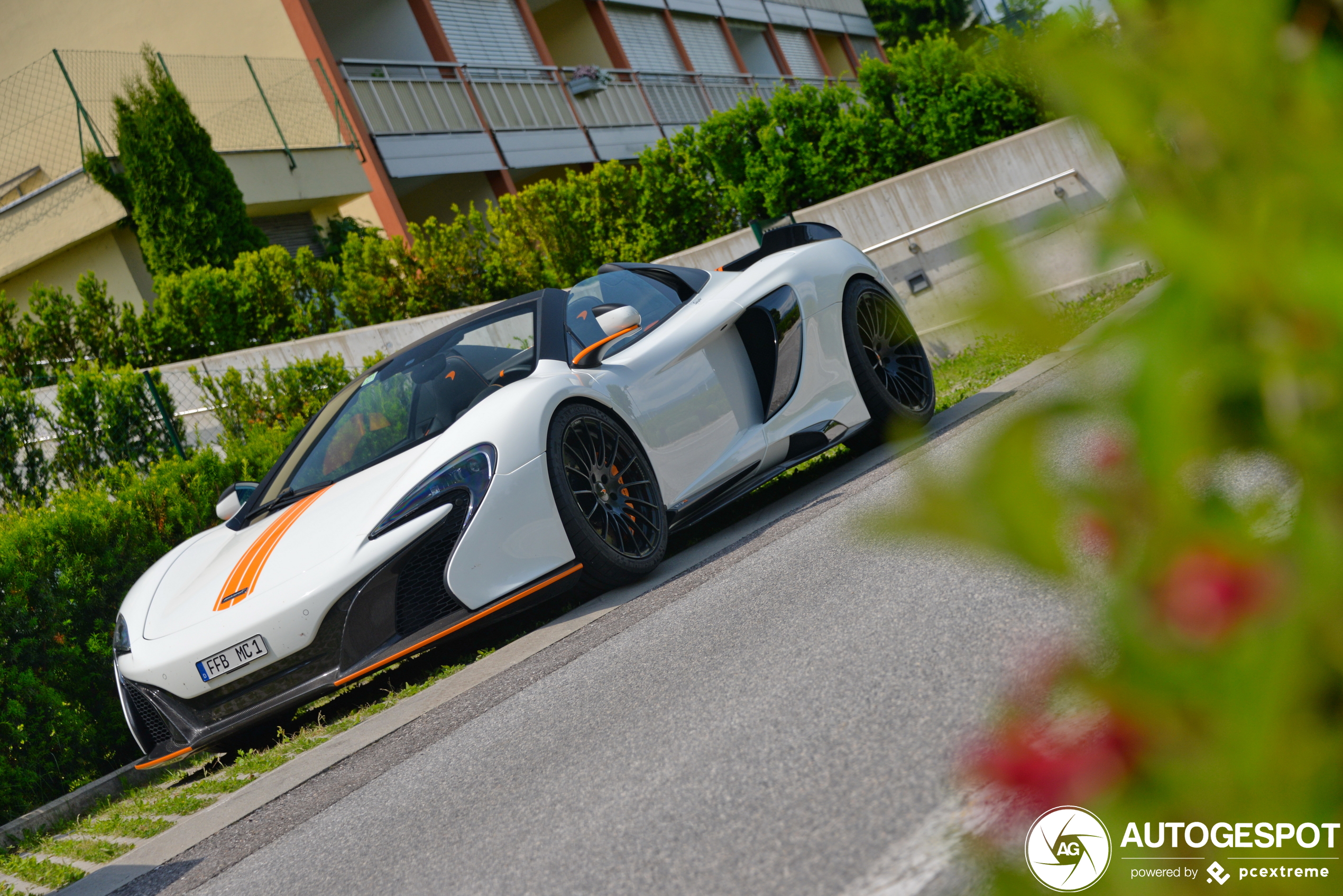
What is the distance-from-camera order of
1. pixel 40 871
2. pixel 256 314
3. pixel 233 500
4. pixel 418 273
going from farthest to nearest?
pixel 418 273, pixel 256 314, pixel 233 500, pixel 40 871

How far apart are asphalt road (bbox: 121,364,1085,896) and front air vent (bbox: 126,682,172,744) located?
1079 millimetres

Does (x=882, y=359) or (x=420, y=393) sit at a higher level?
(x=420, y=393)

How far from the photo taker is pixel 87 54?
634 inches

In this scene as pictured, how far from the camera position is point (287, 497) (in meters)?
5.74

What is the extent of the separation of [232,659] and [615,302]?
2.62m

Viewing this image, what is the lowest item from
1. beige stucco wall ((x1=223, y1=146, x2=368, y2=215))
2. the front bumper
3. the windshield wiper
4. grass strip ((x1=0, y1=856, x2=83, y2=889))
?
grass strip ((x1=0, y1=856, x2=83, y2=889))

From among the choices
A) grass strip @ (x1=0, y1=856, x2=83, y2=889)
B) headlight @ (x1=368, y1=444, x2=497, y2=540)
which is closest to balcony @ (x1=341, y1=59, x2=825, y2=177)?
headlight @ (x1=368, y1=444, x2=497, y2=540)

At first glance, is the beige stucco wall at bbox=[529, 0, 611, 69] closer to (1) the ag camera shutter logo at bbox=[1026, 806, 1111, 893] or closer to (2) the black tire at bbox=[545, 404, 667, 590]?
(2) the black tire at bbox=[545, 404, 667, 590]

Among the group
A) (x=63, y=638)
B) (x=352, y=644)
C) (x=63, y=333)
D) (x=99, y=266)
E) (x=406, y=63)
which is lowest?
(x=352, y=644)

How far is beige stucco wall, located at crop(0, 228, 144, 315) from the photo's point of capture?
16.8m

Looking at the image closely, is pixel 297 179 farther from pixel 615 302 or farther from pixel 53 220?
pixel 615 302

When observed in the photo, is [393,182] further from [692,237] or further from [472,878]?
[472,878]

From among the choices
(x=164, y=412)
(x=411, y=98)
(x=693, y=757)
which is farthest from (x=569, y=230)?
(x=693, y=757)

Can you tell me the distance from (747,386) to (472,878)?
3.77 m
